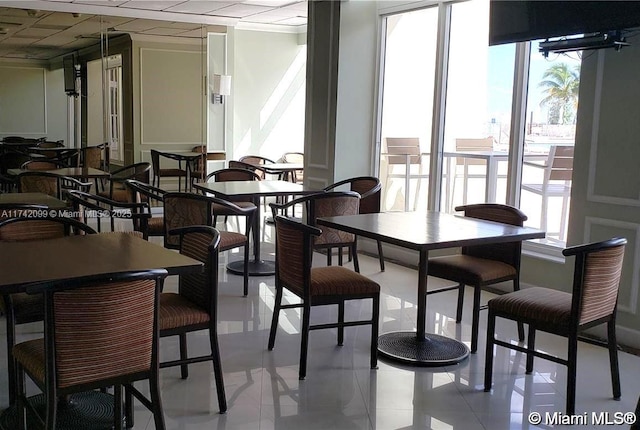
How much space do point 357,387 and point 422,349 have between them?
0.63m

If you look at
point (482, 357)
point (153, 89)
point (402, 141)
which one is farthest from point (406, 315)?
point (153, 89)

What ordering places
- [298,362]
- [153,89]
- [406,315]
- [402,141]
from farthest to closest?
[153,89] < [402,141] < [406,315] < [298,362]

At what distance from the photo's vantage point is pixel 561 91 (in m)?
4.95

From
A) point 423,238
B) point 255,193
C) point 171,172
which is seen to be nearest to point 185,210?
point 255,193

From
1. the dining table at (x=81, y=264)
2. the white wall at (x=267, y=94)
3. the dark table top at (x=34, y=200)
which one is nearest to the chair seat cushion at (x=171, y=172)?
the white wall at (x=267, y=94)

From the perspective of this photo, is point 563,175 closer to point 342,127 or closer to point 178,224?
point 342,127

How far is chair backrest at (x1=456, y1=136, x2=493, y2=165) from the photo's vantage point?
18.8ft

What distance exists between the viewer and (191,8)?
852 cm

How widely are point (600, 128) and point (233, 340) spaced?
2777mm

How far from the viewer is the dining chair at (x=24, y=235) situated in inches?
108

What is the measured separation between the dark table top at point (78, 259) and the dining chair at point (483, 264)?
6.23 ft

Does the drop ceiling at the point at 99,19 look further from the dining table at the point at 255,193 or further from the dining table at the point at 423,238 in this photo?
the dining table at the point at 423,238

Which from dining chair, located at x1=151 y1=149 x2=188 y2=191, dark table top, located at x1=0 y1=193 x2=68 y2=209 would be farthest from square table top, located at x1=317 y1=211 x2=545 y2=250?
dining chair, located at x1=151 y1=149 x2=188 y2=191

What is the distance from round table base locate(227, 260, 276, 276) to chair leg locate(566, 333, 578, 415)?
3108 millimetres
